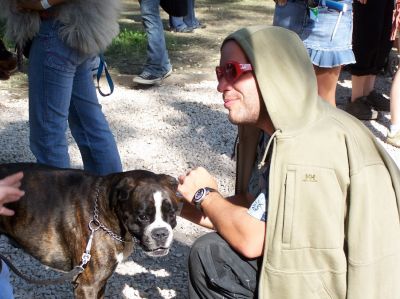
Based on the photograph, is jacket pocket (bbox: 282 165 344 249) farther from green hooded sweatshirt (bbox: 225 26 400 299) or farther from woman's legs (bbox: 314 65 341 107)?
woman's legs (bbox: 314 65 341 107)

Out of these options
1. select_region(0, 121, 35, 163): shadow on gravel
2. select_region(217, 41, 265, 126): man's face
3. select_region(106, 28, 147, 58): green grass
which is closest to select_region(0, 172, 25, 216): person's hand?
select_region(217, 41, 265, 126): man's face

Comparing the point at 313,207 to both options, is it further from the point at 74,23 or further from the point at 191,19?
the point at 191,19

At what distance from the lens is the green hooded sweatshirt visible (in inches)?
89.4

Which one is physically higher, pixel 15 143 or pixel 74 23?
pixel 74 23

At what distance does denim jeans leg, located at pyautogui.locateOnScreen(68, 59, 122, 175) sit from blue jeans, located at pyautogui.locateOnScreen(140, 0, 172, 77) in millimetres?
3286

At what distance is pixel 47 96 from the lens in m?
3.56

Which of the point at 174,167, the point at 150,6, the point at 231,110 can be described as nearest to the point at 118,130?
the point at 174,167

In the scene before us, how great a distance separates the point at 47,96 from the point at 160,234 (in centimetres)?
121

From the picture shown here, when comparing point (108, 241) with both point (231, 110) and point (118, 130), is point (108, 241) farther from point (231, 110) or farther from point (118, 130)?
point (118, 130)

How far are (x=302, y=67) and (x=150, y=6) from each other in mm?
4957

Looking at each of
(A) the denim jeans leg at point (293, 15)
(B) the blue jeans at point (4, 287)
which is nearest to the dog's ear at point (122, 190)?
(B) the blue jeans at point (4, 287)

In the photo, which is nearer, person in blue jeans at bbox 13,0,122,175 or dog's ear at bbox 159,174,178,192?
dog's ear at bbox 159,174,178,192

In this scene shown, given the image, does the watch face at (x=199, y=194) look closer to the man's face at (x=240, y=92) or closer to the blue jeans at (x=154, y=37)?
the man's face at (x=240, y=92)

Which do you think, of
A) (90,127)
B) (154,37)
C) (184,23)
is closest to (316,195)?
(90,127)
